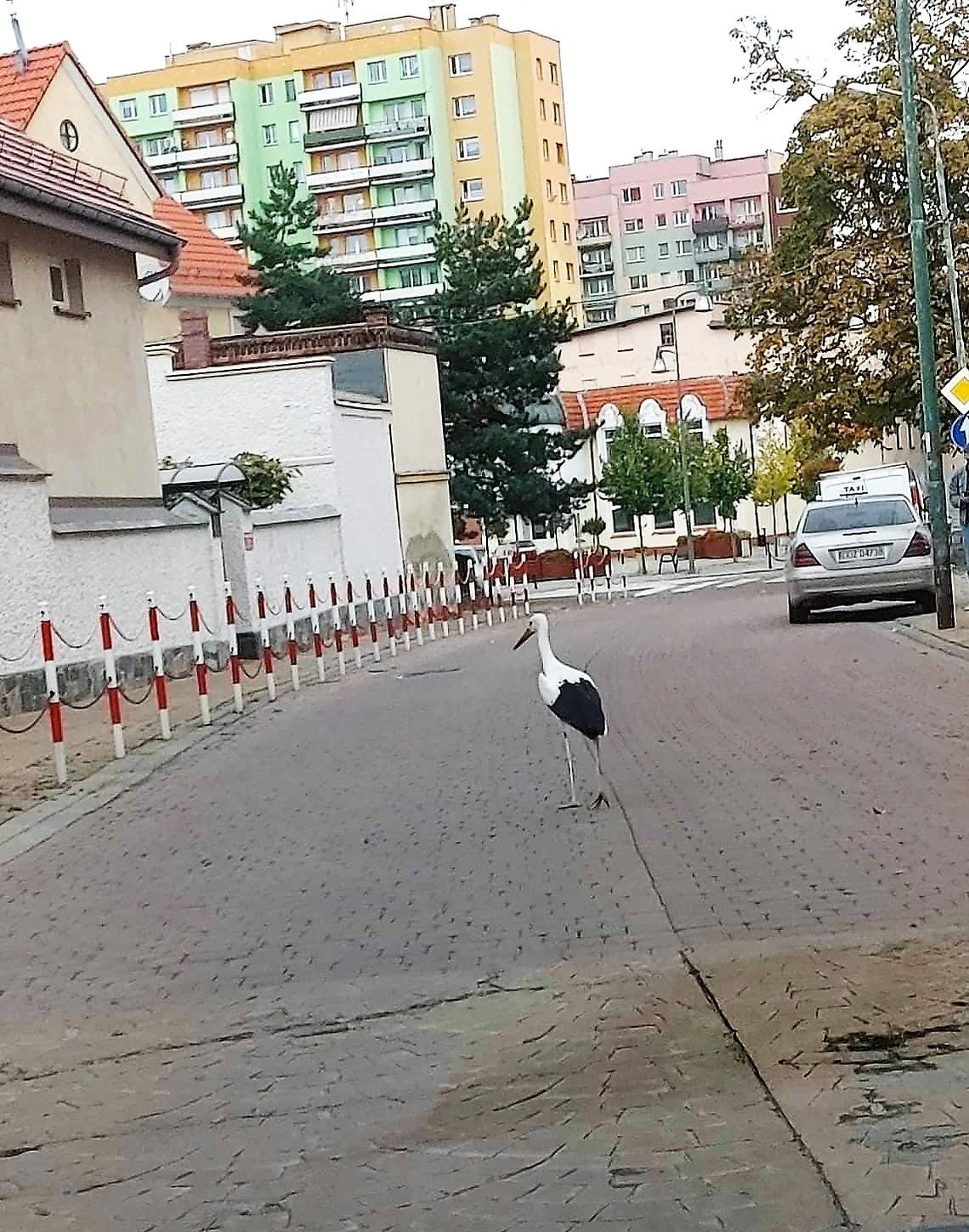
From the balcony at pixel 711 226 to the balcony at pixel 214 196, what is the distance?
33.9 meters

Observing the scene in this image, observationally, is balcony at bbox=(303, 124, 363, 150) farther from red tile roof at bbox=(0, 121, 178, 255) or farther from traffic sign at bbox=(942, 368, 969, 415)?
traffic sign at bbox=(942, 368, 969, 415)

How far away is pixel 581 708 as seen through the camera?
35.9 feet

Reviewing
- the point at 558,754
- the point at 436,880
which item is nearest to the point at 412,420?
the point at 558,754

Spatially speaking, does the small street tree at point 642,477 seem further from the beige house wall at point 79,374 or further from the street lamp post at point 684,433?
the beige house wall at point 79,374

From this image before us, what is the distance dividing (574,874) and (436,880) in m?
0.65

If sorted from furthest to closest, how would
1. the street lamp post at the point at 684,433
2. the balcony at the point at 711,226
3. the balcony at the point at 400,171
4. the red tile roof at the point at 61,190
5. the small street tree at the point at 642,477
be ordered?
the balcony at the point at 711,226, the balcony at the point at 400,171, the small street tree at the point at 642,477, the street lamp post at the point at 684,433, the red tile roof at the point at 61,190

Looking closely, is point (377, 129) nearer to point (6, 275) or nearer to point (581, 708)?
point (6, 275)

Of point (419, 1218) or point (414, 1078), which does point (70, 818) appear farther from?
point (419, 1218)

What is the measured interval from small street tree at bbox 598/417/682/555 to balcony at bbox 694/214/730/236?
194 ft

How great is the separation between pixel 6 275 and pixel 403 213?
75.9 metres

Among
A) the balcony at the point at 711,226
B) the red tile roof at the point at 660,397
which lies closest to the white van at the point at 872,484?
the red tile roof at the point at 660,397

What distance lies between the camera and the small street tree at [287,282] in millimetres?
46688

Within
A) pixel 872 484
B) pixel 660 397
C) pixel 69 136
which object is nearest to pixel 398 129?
pixel 660 397

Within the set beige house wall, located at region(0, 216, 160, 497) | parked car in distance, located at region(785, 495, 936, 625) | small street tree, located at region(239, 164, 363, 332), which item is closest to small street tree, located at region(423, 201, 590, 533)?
small street tree, located at region(239, 164, 363, 332)
